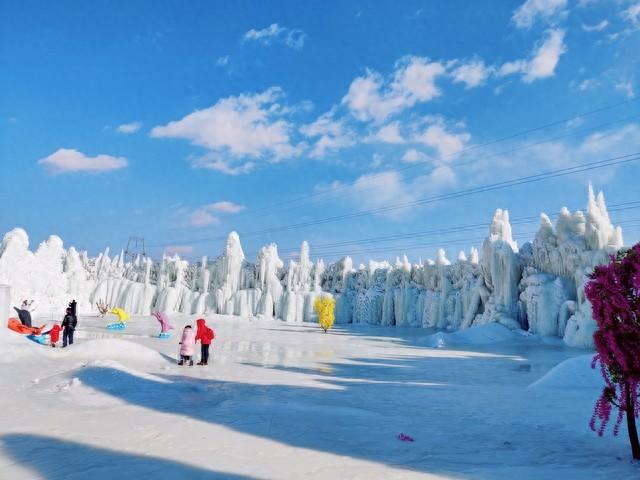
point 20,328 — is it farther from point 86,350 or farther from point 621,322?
point 621,322

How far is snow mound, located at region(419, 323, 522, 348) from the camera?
3230 centimetres

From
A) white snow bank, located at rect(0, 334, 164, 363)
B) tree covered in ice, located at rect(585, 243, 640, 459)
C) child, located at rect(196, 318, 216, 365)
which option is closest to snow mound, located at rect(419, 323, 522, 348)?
child, located at rect(196, 318, 216, 365)

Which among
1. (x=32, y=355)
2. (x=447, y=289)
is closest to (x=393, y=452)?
(x=32, y=355)

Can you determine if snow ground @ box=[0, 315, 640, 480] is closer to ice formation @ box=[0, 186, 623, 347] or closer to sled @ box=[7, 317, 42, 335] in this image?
sled @ box=[7, 317, 42, 335]

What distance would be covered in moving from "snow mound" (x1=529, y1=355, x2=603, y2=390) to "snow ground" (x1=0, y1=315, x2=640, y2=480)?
1.7 inches

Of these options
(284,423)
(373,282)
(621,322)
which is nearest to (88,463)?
(284,423)

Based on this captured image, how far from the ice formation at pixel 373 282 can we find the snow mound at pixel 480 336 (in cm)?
270

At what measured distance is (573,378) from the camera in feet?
41.3

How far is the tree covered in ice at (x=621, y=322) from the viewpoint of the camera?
5.68 m

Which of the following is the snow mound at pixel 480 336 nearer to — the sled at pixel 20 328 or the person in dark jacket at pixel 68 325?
the person in dark jacket at pixel 68 325

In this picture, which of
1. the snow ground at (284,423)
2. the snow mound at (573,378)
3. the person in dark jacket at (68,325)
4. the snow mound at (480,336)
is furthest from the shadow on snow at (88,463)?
the snow mound at (480,336)

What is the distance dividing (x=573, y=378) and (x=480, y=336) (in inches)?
877

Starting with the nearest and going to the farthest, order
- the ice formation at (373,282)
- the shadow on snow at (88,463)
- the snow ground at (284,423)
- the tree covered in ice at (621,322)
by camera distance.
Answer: the shadow on snow at (88,463) < the snow ground at (284,423) < the tree covered in ice at (621,322) < the ice formation at (373,282)

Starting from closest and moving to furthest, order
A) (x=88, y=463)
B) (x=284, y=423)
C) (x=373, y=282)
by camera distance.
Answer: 1. (x=88, y=463)
2. (x=284, y=423)
3. (x=373, y=282)
